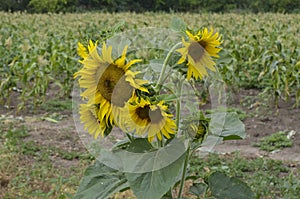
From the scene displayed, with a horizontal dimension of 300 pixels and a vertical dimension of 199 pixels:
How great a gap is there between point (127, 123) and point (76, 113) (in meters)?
0.25

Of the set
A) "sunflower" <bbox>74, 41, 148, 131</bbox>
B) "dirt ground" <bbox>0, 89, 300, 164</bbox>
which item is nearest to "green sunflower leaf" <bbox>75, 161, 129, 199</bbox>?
"sunflower" <bbox>74, 41, 148, 131</bbox>

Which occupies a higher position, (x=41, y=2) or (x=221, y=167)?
(x=41, y=2)

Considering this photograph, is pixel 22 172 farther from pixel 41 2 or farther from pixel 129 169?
pixel 41 2

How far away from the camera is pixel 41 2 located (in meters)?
29.2

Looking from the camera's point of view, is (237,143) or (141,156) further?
(237,143)

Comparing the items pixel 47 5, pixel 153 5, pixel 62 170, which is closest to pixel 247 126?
pixel 62 170

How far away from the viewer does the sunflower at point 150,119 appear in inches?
59.4

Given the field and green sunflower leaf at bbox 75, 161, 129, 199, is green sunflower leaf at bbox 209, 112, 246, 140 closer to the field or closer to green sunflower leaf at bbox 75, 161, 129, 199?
the field

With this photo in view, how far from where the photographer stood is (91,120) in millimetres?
1666

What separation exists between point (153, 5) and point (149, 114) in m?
33.5

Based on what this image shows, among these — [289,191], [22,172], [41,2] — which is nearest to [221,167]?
[289,191]

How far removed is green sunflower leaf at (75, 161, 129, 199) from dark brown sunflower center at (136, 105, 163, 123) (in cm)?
33

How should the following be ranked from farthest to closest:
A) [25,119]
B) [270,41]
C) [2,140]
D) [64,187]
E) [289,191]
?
[270,41] → [25,119] → [2,140] → [64,187] → [289,191]

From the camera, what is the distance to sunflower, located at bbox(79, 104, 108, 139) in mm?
1638
